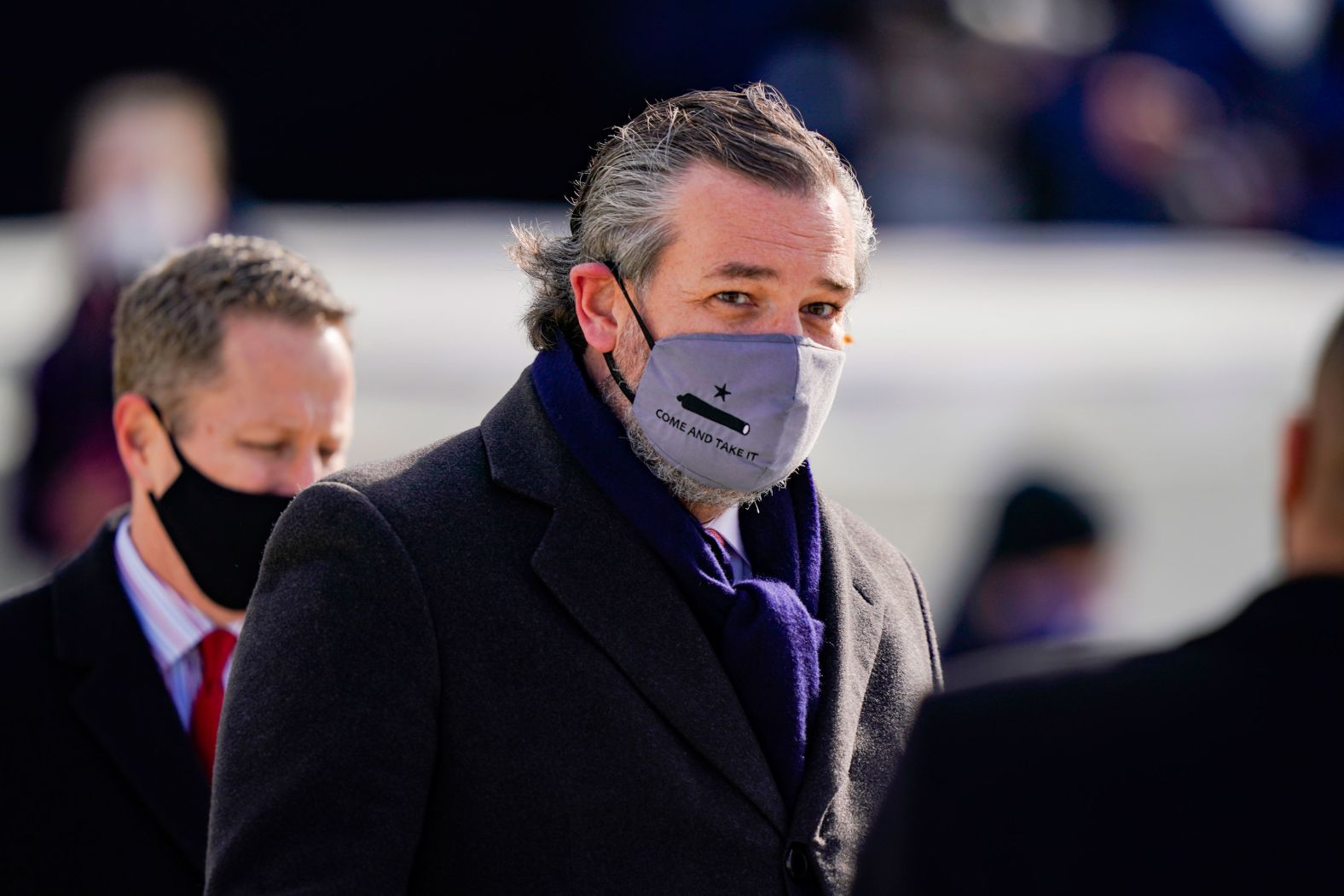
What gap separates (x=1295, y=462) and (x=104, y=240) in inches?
159

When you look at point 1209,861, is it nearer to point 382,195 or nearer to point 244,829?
point 244,829

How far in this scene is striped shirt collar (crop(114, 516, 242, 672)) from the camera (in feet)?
8.68

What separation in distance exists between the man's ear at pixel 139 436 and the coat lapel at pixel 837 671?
3.69ft

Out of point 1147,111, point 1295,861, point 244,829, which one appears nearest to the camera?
point 1295,861

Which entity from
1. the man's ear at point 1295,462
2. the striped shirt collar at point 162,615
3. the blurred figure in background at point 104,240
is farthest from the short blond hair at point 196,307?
the man's ear at point 1295,462

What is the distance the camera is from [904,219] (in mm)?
A: 9148

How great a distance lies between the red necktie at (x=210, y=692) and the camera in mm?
2607

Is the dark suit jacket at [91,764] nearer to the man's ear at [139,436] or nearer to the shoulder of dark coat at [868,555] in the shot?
the man's ear at [139,436]

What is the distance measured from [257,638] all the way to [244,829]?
233mm

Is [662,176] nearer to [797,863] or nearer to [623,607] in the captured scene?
[623,607]

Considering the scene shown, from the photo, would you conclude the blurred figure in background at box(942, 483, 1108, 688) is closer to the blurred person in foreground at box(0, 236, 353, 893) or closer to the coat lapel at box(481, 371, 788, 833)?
the blurred person in foreground at box(0, 236, 353, 893)

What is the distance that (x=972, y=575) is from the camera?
5.00 m

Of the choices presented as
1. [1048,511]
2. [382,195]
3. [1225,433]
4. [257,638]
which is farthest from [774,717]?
[382,195]

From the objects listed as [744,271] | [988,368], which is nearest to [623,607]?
[744,271]
